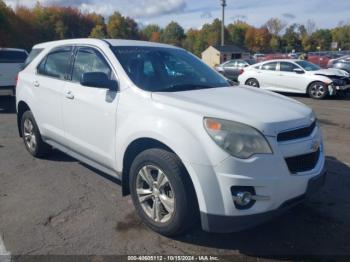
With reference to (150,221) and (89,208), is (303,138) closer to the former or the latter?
(150,221)

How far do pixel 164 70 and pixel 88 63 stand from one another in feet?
→ 3.16

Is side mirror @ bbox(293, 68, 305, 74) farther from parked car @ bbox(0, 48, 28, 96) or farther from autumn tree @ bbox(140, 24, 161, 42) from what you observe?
autumn tree @ bbox(140, 24, 161, 42)

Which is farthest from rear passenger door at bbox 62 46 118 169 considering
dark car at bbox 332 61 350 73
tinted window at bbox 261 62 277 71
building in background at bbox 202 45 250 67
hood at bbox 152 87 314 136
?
building in background at bbox 202 45 250 67

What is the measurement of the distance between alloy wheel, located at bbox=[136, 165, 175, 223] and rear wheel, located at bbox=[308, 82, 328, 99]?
12124 millimetres

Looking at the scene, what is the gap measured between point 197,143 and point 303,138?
0.98m

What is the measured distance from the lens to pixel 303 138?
11.0 feet

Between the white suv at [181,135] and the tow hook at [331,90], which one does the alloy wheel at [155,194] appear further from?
the tow hook at [331,90]

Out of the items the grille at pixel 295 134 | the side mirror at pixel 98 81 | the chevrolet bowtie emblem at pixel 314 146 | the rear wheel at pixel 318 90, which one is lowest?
the rear wheel at pixel 318 90

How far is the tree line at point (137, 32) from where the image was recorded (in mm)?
72000

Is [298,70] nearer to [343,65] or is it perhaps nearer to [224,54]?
[343,65]

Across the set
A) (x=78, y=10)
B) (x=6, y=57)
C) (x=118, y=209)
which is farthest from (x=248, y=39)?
(x=118, y=209)

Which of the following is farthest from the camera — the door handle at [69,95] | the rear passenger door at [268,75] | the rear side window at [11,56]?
the rear passenger door at [268,75]

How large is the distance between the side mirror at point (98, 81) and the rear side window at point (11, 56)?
30.2 feet

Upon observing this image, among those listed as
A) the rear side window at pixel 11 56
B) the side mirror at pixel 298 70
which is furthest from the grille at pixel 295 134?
the side mirror at pixel 298 70
